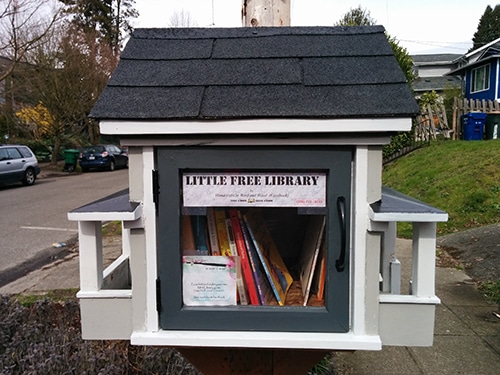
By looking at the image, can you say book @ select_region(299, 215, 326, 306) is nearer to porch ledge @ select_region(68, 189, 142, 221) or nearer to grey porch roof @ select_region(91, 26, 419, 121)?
grey porch roof @ select_region(91, 26, 419, 121)

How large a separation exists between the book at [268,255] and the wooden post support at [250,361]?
0.25m

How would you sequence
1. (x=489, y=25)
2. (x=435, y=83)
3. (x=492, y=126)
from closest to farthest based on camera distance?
(x=492, y=126)
(x=435, y=83)
(x=489, y=25)

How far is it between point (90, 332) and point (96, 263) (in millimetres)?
253

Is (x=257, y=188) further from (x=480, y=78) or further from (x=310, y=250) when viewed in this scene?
(x=480, y=78)

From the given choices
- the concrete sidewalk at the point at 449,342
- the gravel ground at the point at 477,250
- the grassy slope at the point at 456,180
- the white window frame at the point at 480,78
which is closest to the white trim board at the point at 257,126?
the concrete sidewalk at the point at 449,342

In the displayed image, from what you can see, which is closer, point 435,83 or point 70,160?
point 70,160

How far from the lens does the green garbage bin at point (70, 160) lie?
62.8 ft

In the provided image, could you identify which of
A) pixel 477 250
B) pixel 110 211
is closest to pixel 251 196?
pixel 110 211

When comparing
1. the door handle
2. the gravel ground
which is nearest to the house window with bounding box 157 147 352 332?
the door handle

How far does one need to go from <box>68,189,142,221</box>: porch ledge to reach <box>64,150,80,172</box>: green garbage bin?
1915 centimetres

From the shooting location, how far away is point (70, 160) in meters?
19.2

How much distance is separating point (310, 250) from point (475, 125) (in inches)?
556

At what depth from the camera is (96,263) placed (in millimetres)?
1587

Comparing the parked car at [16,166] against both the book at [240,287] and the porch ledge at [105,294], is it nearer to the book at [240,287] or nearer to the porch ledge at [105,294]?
the porch ledge at [105,294]
